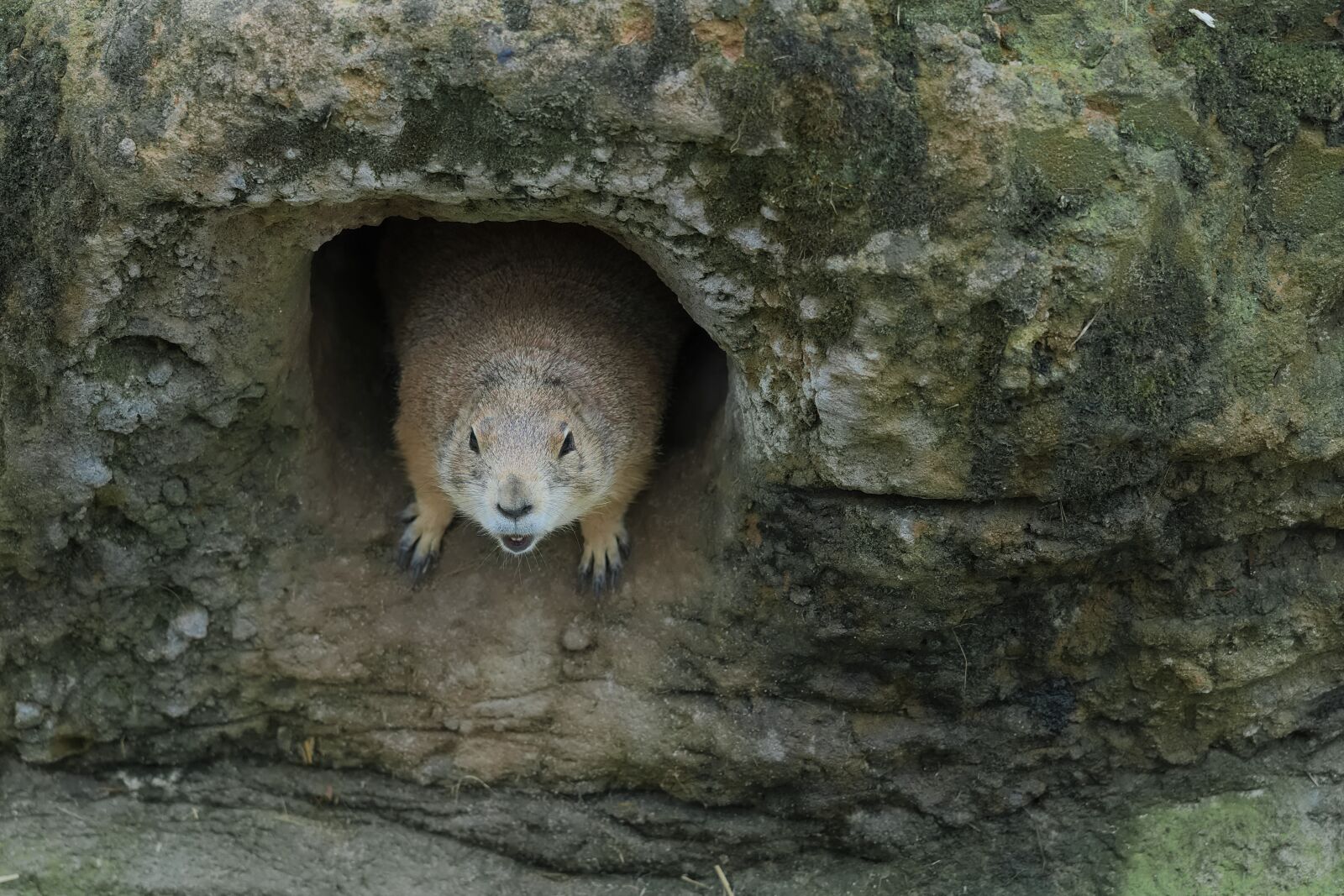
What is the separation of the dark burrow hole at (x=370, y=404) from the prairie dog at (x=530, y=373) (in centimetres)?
21

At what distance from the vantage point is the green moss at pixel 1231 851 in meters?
5.91

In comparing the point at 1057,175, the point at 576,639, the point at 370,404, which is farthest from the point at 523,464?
the point at 1057,175

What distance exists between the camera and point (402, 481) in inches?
273

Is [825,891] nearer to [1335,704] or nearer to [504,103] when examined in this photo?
[1335,704]

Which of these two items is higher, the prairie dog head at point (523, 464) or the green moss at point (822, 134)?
the green moss at point (822, 134)

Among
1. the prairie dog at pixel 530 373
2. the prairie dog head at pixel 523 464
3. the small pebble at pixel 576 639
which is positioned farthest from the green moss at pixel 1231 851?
the prairie dog head at pixel 523 464

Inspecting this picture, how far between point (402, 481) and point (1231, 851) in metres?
4.55

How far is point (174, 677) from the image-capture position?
6293mm

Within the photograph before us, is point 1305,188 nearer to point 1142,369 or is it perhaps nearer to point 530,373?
point 1142,369

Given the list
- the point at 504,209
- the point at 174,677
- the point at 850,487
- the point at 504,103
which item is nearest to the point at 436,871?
the point at 174,677

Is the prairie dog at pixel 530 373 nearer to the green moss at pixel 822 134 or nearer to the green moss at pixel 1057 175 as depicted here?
the green moss at pixel 822 134

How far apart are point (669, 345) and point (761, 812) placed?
2.52 m

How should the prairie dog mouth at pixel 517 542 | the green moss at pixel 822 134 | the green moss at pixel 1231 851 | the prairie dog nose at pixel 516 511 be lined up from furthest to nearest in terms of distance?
the green moss at pixel 1231 851
the prairie dog mouth at pixel 517 542
the prairie dog nose at pixel 516 511
the green moss at pixel 822 134

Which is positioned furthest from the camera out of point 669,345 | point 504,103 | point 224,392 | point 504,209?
point 669,345
